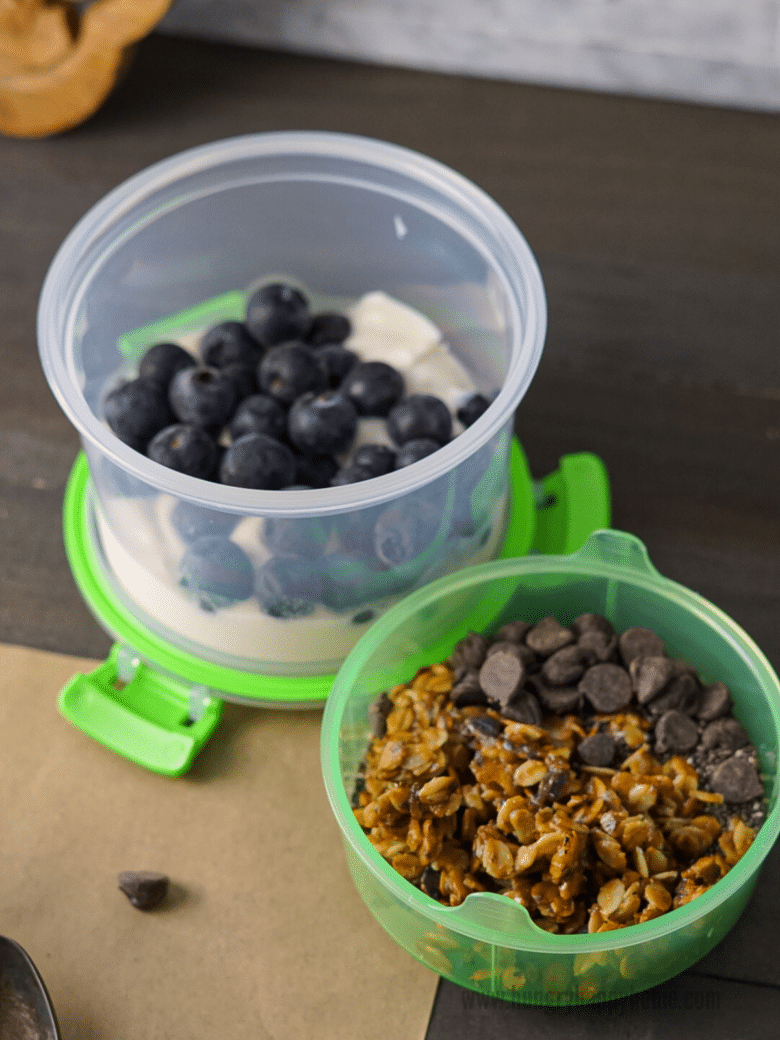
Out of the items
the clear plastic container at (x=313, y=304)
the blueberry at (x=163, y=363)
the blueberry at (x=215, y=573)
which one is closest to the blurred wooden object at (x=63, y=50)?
the clear plastic container at (x=313, y=304)

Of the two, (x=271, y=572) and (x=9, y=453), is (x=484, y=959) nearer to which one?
(x=271, y=572)

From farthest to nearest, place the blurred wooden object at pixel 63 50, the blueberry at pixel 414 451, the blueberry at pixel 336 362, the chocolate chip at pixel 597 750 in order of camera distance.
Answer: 1. the blurred wooden object at pixel 63 50
2. the blueberry at pixel 336 362
3. the blueberry at pixel 414 451
4. the chocolate chip at pixel 597 750

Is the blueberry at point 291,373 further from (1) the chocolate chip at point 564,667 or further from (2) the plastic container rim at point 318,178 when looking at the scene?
(1) the chocolate chip at point 564,667

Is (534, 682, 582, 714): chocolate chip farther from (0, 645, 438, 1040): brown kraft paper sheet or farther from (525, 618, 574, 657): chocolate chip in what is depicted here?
(0, 645, 438, 1040): brown kraft paper sheet

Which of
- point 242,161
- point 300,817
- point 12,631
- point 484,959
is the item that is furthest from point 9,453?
point 484,959

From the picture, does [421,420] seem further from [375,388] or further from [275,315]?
[275,315]

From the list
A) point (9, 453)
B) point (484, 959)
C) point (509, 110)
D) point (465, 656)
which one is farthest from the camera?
point (509, 110)
